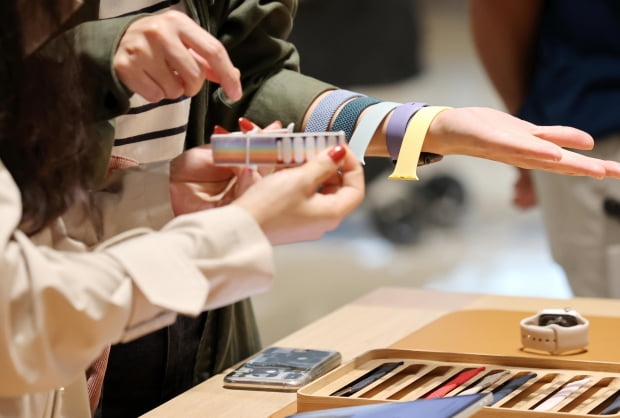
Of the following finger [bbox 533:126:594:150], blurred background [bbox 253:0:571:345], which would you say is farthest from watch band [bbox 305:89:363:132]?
blurred background [bbox 253:0:571:345]

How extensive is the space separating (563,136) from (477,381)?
0.26 m

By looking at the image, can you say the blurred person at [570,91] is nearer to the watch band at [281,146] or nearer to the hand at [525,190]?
the hand at [525,190]

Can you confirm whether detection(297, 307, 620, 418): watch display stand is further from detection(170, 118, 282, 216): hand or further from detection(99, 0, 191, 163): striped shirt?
detection(99, 0, 191, 163): striped shirt

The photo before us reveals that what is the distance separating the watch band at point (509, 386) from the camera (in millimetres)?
1022

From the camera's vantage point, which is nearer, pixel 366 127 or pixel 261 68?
pixel 366 127

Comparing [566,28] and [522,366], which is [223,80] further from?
[566,28]

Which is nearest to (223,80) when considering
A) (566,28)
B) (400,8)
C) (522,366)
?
(522,366)

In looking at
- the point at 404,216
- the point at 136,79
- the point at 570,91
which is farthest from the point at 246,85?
the point at 404,216

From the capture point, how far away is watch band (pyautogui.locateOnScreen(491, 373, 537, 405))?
1022 millimetres

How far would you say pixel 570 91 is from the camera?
6.15ft

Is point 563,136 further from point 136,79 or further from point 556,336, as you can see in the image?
point 136,79

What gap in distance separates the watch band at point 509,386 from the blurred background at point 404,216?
222 centimetres

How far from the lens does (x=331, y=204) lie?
866 millimetres

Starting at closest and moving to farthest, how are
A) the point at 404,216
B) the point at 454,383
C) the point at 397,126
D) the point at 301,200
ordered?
the point at 301,200 < the point at 454,383 < the point at 397,126 < the point at 404,216
